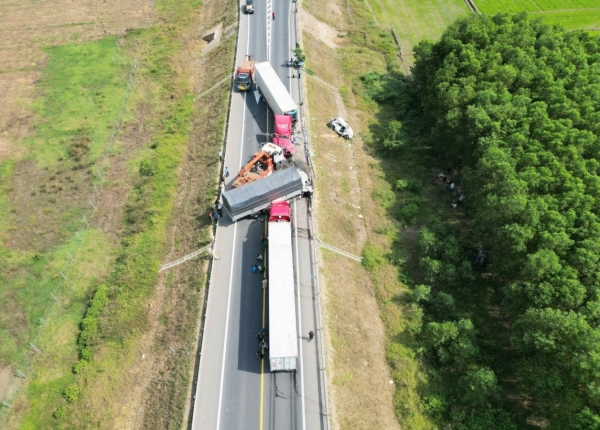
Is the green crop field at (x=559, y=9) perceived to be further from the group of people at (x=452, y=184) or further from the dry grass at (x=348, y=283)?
the group of people at (x=452, y=184)

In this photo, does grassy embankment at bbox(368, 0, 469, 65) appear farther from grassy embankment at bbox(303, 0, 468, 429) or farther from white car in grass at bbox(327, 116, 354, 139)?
white car in grass at bbox(327, 116, 354, 139)

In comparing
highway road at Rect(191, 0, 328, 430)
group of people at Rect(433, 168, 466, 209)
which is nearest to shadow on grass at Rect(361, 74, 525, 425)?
group of people at Rect(433, 168, 466, 209)

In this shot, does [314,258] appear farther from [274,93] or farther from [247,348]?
[274,93]

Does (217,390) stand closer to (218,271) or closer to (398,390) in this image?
(218,271)

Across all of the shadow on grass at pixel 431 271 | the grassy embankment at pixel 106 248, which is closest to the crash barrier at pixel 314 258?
the shadow on grass at pixel 431 271

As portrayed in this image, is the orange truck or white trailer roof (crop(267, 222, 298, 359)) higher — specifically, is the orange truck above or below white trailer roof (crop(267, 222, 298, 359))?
above

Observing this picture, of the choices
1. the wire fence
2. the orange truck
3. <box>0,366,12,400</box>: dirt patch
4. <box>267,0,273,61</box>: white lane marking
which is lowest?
<box>0,366,12,400</box>: dirt patch
